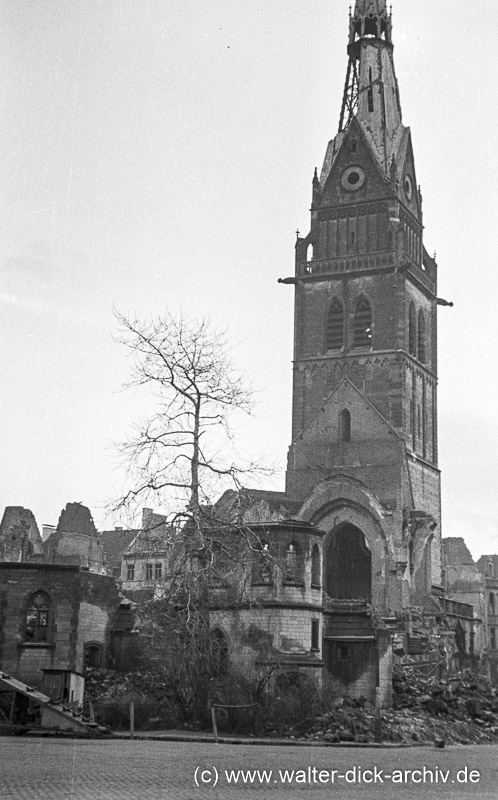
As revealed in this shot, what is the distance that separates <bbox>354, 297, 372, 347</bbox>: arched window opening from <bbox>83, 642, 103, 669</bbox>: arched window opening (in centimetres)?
3008

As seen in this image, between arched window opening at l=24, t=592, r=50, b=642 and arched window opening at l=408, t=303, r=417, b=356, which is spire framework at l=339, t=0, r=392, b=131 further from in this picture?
arched window opening at l=24, t=592, r=50, b=642

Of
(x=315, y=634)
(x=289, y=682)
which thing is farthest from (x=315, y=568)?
(x=289, y=682)

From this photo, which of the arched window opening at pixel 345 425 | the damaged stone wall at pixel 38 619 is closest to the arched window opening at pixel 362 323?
the arched window opening at pixel 345 425

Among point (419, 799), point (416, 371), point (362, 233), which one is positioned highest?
point (362, 233)

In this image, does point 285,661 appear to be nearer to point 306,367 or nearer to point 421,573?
point 421,573

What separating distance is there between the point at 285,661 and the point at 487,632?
162ft

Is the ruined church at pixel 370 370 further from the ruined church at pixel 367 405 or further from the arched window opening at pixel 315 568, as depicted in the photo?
the arched window opening at pixel 315 568

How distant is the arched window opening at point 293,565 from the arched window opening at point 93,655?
19.2 feet

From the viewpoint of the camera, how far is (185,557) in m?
30.4

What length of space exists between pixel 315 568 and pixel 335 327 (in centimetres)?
2822

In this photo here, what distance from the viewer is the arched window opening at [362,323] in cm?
6091

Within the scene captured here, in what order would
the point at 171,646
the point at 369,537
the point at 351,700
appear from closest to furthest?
the point at 171,646 < the point at 351,700 < the point at 369,537

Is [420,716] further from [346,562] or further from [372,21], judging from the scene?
[372,21]

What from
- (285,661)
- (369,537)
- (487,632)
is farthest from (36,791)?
(487,632)
